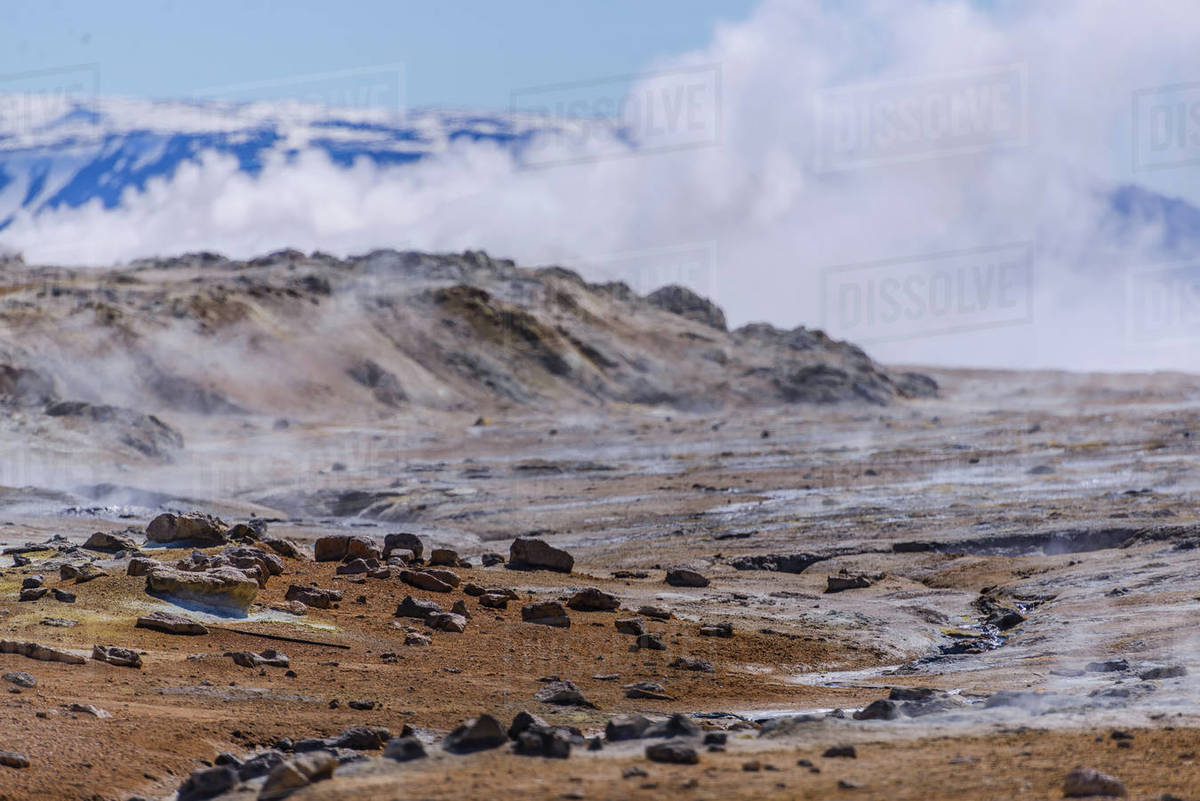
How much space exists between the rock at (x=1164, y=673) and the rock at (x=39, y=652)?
8056 millimetres

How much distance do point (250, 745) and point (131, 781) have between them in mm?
987

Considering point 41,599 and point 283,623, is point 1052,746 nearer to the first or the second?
point 283,623

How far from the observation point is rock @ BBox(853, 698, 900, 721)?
8.77 metres

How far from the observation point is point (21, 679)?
32.9 feet

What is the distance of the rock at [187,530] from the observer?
16391 millimetres

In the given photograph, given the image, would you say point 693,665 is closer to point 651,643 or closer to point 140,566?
point 651,643

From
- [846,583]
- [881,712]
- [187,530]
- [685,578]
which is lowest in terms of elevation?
[846,583]

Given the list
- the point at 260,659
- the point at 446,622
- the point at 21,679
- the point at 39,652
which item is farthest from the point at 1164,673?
the point at 39,652

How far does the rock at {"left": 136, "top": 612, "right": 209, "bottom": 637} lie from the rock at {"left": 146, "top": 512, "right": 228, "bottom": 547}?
3.64 metres

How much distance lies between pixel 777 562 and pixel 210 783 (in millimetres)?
14970

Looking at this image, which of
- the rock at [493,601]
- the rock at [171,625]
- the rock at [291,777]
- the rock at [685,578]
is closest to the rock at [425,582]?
the rock at [493,601]

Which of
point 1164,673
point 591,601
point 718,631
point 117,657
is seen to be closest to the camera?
point 1164,673

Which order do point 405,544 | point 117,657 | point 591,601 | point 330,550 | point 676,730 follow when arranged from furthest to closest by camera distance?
point 405,544 < point 330,550 < point 591,601 < point 117,657 < point 676,730

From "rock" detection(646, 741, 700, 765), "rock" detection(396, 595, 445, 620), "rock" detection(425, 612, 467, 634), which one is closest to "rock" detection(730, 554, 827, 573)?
"rock" detection(396, 595, 445, 620)
